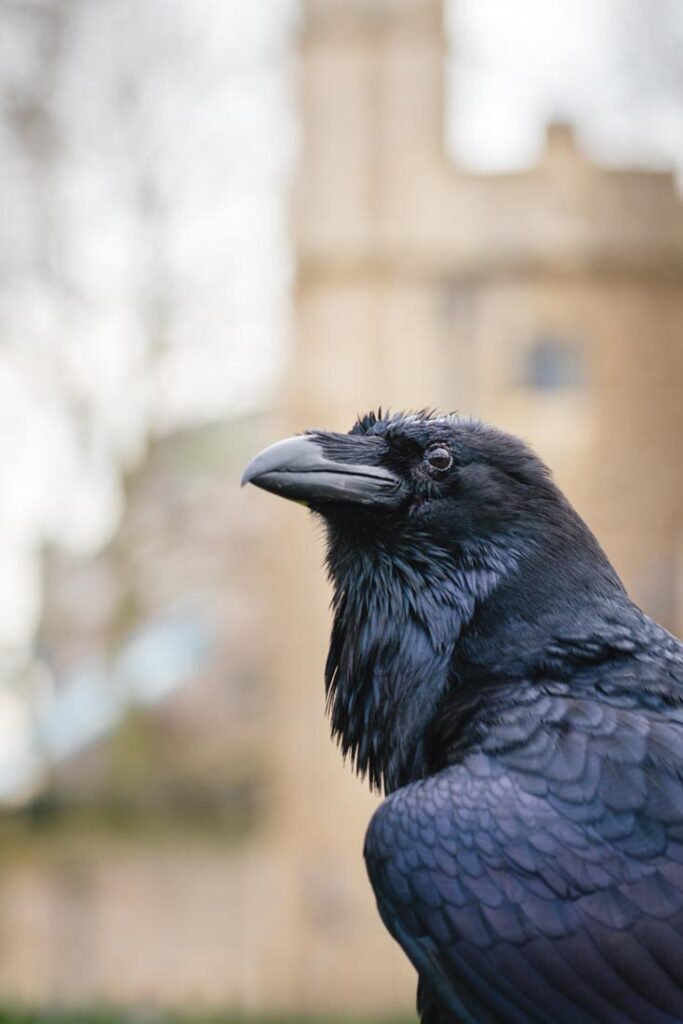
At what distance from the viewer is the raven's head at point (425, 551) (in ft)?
8.18

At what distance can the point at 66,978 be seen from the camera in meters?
12.1

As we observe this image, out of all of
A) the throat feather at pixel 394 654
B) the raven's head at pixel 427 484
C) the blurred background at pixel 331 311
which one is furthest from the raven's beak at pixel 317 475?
the blurred background at pixel 331 311

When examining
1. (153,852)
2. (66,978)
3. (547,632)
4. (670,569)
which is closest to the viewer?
(547,632)

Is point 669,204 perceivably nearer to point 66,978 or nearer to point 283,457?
point 66,978

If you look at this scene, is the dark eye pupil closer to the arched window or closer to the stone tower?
the stone tower

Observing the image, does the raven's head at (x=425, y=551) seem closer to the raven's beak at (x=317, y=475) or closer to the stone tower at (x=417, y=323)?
the raven's beak at (x=317, y=475)

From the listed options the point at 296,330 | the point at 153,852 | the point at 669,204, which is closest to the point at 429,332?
the point at 296,330

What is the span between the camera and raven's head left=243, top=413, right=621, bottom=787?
2.49m

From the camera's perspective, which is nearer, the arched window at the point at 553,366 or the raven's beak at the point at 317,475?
the raven's beak at the point at 317,475

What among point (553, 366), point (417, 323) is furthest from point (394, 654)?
point (553, 366)

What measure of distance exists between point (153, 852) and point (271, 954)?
2.38 m

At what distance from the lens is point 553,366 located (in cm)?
1180

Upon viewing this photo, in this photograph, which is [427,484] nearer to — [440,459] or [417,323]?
[440,459]

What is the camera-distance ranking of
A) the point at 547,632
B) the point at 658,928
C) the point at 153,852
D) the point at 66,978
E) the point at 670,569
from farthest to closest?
the point at 153,852 < the point at 66,978 < the point at 670,569 < the point at 547,632 < the point at 658,928
